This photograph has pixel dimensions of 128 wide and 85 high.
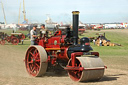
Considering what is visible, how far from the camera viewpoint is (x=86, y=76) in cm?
666

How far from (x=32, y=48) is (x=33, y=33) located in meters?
0.75

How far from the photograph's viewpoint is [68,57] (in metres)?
7.80

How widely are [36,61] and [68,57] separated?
115cm

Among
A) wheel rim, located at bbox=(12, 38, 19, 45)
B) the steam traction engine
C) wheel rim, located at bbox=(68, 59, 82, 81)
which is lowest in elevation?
wheel rim, located at bbox=(12, 38, 19, 45)

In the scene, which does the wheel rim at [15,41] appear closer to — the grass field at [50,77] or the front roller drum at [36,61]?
the grass field at [50,77]

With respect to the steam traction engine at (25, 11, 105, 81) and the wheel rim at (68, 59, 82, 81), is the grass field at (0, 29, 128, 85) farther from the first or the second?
the steam traction engine at (25, 11, 105, 81)

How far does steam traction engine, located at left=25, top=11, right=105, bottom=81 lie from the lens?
6777mm

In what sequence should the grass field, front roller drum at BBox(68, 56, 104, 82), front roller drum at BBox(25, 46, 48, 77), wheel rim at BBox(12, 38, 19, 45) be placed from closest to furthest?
front roller drum at BBox(68, 56, 104, 82), the grass field, front roller drum at BBox(25, 46, 48, 77), wheel rim at BBox(12, 38, 19, 45)

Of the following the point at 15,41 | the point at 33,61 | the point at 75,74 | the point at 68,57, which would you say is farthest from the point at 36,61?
the point at 15,41

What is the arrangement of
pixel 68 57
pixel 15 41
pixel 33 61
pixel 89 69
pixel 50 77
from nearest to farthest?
pixel 89 69
pixel 68 57
pixel 50 77
pixel 33 61
pixel 15 41

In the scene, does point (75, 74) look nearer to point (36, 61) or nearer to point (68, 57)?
point (68, 57)

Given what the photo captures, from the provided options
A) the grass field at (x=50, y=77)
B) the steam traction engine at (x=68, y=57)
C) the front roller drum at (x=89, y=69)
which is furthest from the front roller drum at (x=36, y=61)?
the front roller drum at (x=89, y=69)

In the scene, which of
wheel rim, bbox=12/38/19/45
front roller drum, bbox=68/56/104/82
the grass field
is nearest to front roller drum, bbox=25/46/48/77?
the grass field

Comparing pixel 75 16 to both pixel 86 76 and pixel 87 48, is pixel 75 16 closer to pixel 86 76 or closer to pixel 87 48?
pixel 87 48
